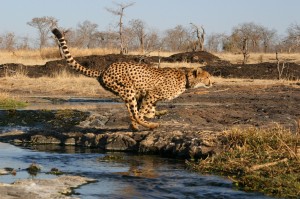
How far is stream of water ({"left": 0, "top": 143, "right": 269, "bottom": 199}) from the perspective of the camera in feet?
23.6

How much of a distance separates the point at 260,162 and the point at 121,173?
1.86 m

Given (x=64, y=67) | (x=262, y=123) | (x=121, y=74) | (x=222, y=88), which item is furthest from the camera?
(x=64, y=67)

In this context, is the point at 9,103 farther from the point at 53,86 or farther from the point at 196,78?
the point at 196,78

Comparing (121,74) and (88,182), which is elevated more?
(121,74)

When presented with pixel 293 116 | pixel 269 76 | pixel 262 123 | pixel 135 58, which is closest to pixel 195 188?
pixel 262 123

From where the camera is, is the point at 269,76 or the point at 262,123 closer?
the point at 262,123

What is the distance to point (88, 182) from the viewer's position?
7.82 m

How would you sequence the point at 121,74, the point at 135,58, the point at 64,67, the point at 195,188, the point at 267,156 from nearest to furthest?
the point at 195,188 < the point at 267,156 < the point at 121,74 < the point at 64,67 < the point at 135,58

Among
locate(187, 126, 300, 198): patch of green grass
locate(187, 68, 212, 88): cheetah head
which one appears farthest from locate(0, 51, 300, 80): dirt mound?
locate(187, 126, 300, 198): patch of green grass

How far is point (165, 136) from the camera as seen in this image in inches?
418

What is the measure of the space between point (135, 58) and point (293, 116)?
19951mm

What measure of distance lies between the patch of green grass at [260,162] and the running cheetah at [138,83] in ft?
6.85

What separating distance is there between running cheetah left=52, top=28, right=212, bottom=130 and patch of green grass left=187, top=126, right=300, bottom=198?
2.09 meters

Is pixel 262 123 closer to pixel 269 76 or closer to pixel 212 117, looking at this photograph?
pixel 212 117
